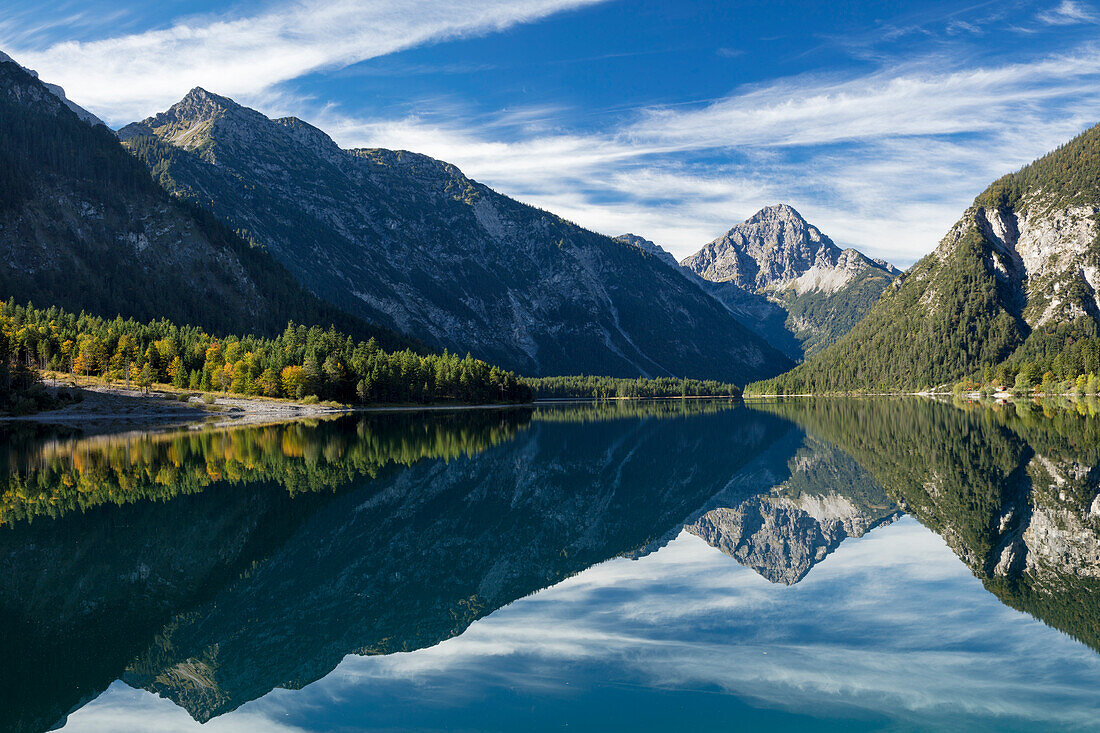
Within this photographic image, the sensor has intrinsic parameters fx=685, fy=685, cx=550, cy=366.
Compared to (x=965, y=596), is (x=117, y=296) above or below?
above

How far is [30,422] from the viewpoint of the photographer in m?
93.3

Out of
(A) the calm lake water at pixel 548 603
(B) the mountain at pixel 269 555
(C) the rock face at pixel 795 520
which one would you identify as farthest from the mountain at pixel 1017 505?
(B) the mountain at pixel 269 555

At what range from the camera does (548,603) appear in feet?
60.9

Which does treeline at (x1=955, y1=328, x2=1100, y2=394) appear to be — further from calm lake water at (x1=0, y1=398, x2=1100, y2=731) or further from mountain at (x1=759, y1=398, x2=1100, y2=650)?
calm lake water at (x1=0, y1=398, x2=1100, y2=731)

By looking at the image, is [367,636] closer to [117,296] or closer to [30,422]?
[30,422]

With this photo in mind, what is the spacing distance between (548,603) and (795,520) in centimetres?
1704

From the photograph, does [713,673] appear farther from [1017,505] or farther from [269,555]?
[1017,505]

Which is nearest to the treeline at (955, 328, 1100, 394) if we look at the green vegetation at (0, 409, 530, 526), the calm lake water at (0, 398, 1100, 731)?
the calm lake water at (0, 398, 1100, 731)

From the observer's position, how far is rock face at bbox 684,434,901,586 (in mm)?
23672

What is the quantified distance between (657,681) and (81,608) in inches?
568

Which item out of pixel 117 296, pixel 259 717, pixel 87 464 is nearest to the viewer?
pixel 259 717

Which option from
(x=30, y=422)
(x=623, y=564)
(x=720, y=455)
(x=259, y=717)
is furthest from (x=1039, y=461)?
(x=30, y=422)

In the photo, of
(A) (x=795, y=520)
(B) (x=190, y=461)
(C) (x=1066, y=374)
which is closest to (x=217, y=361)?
(B) (x=190, y=461)

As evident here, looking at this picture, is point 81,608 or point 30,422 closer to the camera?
point 81,608
